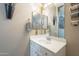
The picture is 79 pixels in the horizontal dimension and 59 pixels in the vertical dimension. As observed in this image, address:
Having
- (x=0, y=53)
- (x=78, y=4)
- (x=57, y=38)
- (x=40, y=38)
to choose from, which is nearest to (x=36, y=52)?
(x=40, y=38)

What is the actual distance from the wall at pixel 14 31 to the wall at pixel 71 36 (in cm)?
48

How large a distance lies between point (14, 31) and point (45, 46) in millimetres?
425

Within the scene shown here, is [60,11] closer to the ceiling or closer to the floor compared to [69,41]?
closer to the ceiling

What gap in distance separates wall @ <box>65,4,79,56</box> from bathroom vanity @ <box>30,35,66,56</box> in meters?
0.07

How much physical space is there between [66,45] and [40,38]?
0.33m

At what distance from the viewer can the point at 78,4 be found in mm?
2041

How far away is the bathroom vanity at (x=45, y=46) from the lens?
6.72 ft

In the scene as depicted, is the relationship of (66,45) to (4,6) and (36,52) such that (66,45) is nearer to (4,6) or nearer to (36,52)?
(36,52)

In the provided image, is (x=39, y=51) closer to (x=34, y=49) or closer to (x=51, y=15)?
(x=34, y=49)

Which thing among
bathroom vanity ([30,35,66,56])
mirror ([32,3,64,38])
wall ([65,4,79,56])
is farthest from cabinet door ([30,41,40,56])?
wall ([65,4,79,56])

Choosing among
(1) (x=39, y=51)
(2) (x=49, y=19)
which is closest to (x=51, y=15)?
(2) (x=49, y=19)

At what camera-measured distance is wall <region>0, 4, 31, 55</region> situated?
2090mm

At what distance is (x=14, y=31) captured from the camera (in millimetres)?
2113

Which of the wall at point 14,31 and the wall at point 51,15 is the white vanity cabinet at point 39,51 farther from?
the wall at point 51,15
